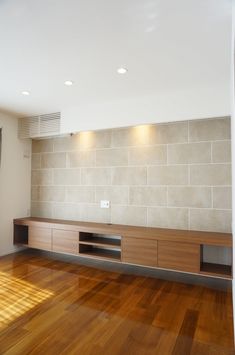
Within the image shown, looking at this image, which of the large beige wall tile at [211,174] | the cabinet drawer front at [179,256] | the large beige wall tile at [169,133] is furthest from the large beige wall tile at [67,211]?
the large beige wall tile at [211,174]

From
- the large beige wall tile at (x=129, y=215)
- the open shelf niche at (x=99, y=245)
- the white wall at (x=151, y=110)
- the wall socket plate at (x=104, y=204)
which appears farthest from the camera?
the wall socket plate at (x=104, y=204)

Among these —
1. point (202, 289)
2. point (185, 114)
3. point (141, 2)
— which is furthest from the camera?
point (185, 114)

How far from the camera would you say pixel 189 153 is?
3379 mm

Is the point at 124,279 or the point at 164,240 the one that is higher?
the point at 164,240

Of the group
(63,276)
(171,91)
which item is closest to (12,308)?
(63,276)

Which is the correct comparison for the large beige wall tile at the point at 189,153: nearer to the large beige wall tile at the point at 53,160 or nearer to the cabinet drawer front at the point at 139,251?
the cabinet drawer front at the point at 139,251

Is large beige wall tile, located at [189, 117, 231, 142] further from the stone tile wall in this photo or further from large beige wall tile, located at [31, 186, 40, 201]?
large beige wall tile, located at [31, 186, 40, 201]

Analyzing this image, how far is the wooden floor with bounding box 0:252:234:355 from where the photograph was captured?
1888 millimetres

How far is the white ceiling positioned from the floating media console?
195cm

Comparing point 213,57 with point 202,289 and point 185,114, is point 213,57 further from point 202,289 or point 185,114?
point 202,289

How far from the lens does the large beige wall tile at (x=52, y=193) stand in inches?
172

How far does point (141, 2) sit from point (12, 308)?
3.05 metres

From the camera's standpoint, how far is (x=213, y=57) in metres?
2.37

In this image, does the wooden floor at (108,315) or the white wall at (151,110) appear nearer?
the wooden floor at (108,315)
